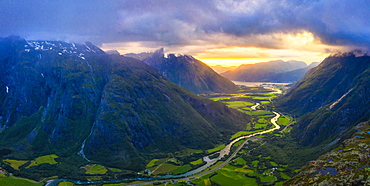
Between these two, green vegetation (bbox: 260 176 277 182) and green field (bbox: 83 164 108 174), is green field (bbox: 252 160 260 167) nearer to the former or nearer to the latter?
green vegetation (bbox: 260 176 277 182)

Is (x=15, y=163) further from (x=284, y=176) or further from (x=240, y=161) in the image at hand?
(x=284, y=176)

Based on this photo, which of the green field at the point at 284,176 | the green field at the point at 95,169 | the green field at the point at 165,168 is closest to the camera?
the green field at the point at 284,176

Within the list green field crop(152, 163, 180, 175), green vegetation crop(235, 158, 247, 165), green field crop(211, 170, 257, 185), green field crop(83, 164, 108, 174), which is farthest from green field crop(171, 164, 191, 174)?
green field crop(83, 164, 108, 174)

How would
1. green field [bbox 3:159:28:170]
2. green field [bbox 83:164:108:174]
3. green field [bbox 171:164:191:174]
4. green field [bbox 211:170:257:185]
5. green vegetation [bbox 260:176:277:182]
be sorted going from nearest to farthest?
green vegetation [bbox 260:176:277:182]
green field [bbox 211:170:257:185]
green field [bbox 83:164:108:174]
green field [bbox 171:164:191:174]
green field [bbox 3:159:28:170]

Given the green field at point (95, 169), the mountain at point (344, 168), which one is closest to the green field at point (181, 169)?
the green field at point (95, 169)

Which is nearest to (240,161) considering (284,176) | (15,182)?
(284,176)

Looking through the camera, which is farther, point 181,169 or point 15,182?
point 181,169

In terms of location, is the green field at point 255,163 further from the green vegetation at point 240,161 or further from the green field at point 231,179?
the green field at point 231,179

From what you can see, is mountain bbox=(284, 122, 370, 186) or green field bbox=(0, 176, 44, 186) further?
green field bbox=(0, 176, 44, 186)

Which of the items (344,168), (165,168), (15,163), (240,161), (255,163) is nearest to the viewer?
(344,168)
